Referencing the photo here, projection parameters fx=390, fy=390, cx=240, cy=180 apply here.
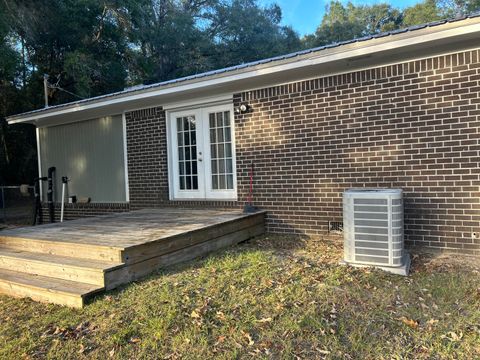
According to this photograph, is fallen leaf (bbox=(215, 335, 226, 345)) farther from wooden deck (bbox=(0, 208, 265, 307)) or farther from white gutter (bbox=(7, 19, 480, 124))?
white gutter (bbox=(7, 19, 480, 124))

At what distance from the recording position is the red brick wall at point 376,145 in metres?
4.76

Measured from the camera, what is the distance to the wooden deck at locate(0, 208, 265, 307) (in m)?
3.81

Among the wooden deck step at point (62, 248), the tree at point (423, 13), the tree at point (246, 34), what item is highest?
the tree at point (423, 13)

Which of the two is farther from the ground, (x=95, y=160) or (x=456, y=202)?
(x=95, y=160)

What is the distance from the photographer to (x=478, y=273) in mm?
3955

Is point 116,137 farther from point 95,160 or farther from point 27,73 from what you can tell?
point 27,73

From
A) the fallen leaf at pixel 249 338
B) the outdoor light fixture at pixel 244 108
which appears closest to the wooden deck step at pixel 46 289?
the fallen leaf at pixel 249 338

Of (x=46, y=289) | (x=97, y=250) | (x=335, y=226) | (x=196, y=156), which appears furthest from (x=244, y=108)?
(x=46, y=289)

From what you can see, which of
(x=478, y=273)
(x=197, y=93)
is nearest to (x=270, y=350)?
(x=478, y=273)

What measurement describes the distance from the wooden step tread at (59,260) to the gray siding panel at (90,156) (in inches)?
142

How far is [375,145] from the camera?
17.5 ft

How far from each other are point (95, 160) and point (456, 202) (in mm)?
7111

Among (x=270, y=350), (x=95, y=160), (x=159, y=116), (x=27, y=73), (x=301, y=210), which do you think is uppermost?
(x=27, y=73)

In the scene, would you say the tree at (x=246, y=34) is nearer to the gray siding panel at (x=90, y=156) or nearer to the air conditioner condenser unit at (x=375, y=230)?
the gray siding panel at (x=90, y=156)
